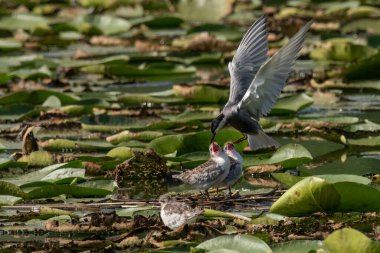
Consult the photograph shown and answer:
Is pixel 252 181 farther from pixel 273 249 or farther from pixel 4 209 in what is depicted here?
pixel 273 249

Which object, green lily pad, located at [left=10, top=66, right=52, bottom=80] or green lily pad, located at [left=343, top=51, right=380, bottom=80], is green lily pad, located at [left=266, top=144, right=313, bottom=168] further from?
green lily pad, located at [left=10, top=66, right=52, bottom=80]

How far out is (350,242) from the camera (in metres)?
4.28

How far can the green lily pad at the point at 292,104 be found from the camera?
8.65m

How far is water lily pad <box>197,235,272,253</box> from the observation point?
4.59 meters

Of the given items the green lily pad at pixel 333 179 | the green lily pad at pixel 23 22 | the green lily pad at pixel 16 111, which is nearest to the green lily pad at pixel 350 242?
the green lily pad at pixel 333 179

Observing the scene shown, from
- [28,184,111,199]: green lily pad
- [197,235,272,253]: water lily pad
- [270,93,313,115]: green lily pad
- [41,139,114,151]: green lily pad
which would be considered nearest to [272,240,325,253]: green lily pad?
[197,235,272,253]: water lily pad

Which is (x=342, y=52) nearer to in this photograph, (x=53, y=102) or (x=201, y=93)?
(x=201, y=93)

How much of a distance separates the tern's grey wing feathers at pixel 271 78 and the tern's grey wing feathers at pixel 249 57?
1.20 ft

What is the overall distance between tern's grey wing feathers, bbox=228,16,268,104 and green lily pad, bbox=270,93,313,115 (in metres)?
1.22

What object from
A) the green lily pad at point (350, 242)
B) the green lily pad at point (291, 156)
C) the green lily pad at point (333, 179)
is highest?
the green lily pad at point (350, 242)

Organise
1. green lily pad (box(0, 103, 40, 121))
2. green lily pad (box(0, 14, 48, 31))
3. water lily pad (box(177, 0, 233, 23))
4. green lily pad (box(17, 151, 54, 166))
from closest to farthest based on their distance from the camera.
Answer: green lily pad (box(17, 151, 54, 166)) < green lily pad (box(0, 103, 40, 121)) < green lily pad (box(0, 14, 48, 31)) < water lily pad (box(177, 0, 233, 23))

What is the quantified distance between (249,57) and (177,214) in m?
2.53

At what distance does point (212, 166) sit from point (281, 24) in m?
8.19

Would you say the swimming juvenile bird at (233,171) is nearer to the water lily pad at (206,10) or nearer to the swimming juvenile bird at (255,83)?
the swimming juvenile bird at (255,83)
